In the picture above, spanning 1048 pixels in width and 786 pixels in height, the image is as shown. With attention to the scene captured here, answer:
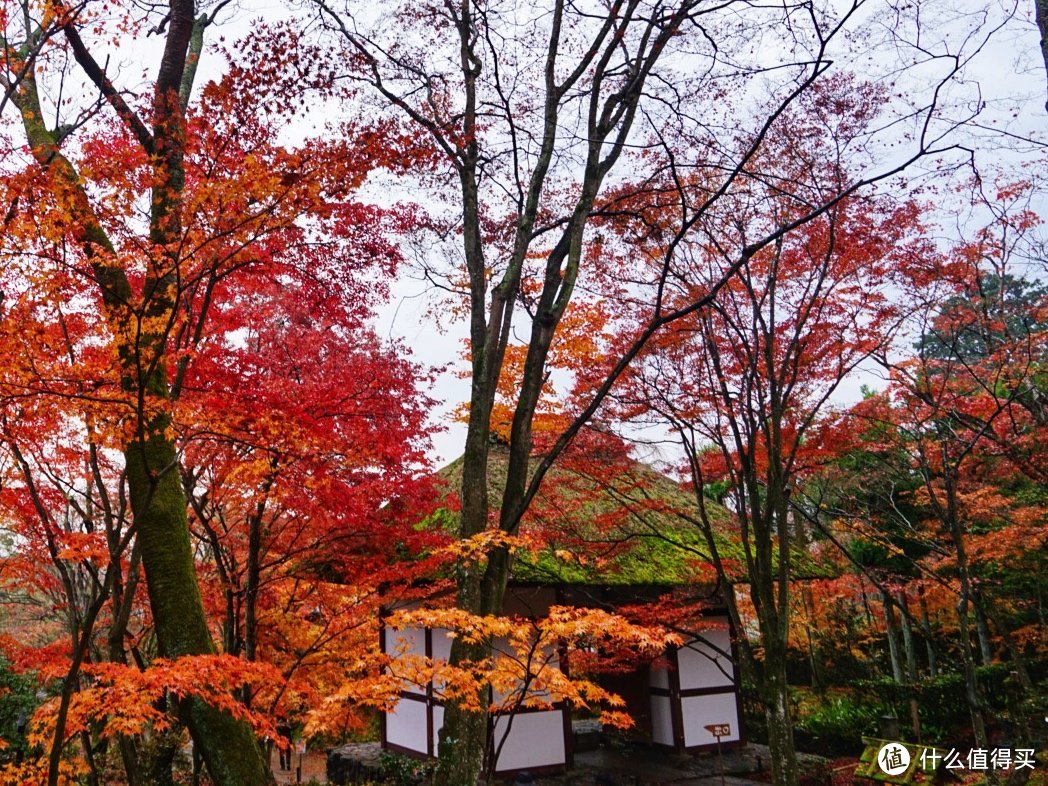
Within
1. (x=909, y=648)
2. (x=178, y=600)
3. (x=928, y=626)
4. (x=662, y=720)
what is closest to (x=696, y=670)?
(x=662, y=720)

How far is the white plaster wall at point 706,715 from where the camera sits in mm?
10469

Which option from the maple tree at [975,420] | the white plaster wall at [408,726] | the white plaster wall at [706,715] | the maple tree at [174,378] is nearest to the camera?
the maple tree at [174,378]

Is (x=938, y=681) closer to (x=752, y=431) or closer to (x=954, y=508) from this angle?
(x=954, y=508)

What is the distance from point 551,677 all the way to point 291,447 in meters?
3.07

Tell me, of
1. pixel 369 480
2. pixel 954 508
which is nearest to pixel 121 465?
pixel 369 480

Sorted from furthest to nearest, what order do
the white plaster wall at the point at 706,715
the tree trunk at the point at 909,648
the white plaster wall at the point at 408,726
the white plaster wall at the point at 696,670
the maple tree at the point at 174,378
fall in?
1. the tree trunk at the point at 909,648
2. the white plaster wall at the point at 696,670
3. the white plaster wall at the point at 706,715
4. the white plaster wall at the point at 408,726
5. the maple tree at the point at 174,378

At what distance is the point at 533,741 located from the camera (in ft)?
30.3

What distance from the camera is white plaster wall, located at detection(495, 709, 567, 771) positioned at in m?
9.02

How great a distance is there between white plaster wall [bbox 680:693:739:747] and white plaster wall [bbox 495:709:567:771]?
2.23 m

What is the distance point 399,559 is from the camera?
29.9 feet

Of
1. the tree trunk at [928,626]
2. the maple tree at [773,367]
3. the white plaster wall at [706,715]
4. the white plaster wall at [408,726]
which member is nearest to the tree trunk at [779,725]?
the maple tree at [773,367]

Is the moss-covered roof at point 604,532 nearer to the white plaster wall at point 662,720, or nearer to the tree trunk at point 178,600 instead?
the white plaster wall at point 662,720

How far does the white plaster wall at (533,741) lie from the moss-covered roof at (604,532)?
6.27 ft

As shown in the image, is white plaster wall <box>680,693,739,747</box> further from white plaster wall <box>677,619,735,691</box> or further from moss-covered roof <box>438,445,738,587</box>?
moss-covered roof <box>438,445,738,587</box>
